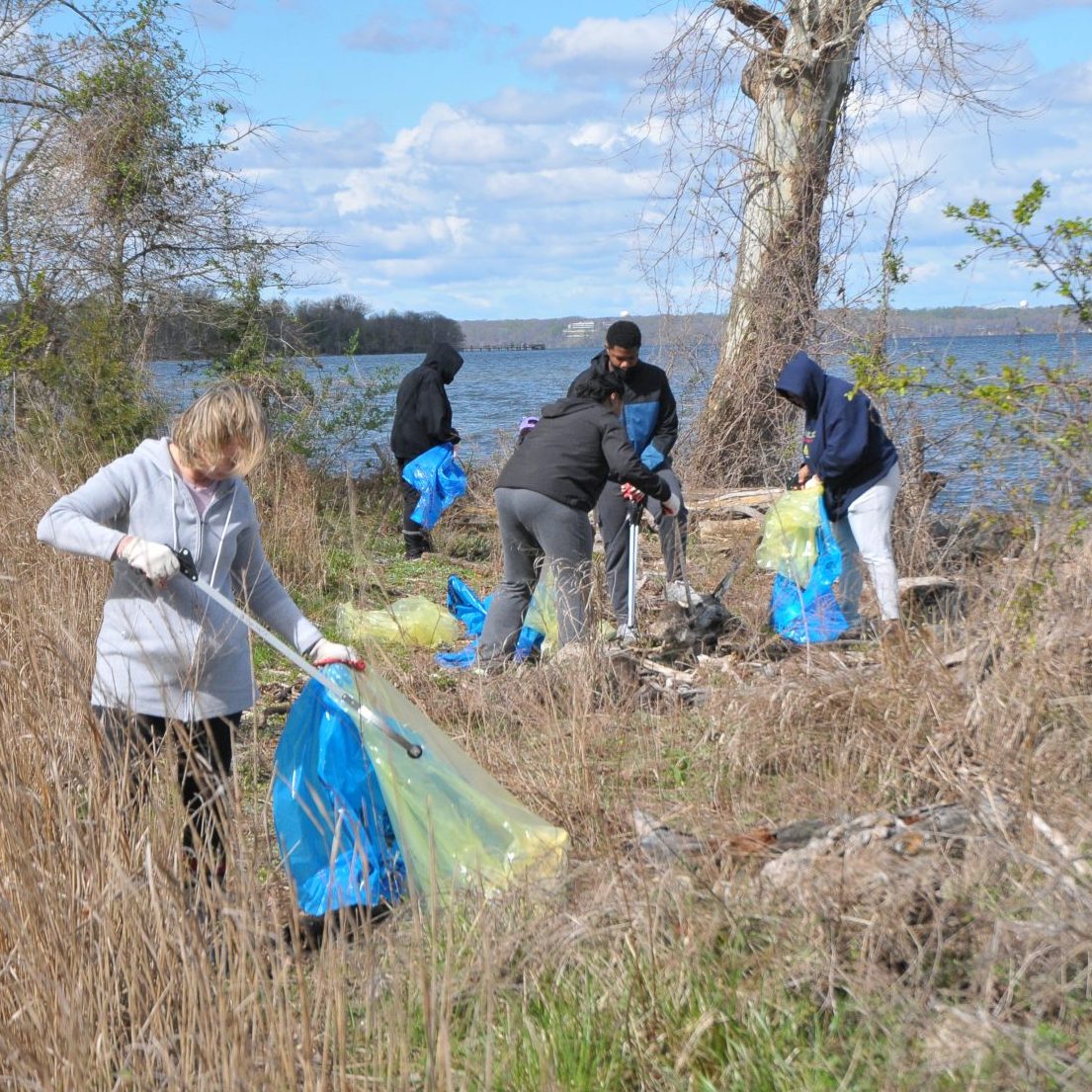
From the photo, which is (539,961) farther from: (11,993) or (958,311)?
(958,311)

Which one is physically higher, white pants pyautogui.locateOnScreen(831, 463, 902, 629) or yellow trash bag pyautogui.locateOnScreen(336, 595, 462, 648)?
white pants pyautogui.locateOnScreen(831, 463, 902, 629)

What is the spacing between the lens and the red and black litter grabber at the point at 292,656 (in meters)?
3.29

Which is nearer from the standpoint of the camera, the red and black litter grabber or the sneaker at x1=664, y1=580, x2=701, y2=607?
the red and black litter grabber

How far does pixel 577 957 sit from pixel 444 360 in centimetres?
821

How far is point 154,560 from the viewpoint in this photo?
3273mm

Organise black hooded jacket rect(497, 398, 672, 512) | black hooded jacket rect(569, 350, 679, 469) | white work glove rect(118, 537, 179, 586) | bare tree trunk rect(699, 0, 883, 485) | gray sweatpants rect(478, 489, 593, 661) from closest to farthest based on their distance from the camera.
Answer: white work glove rect(118, 537, 179, 586) → gray sweatpants rect(478, 489, 593, 661) → black hooded jacket rect(497, 398, 672, 512) → black hooded jacket rect(569, 350, 679, 469) → bare tree trunk rect(699, 0, 883, 485)

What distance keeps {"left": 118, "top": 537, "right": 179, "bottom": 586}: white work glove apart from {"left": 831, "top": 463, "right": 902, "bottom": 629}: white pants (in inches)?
146

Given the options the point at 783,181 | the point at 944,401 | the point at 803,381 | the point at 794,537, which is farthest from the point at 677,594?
the point at 783,181

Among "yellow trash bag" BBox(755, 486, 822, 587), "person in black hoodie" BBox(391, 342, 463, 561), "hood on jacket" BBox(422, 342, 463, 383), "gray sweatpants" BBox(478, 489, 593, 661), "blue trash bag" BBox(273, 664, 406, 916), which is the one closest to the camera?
"blue trash bag" BBox(273, 664, 406, 916)

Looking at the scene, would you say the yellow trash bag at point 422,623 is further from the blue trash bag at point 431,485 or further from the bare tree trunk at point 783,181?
the bare tree trunk at point 783,181

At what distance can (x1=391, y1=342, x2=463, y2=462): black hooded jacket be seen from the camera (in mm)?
10133

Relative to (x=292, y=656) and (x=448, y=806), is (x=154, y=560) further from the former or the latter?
(x=448, y=806)

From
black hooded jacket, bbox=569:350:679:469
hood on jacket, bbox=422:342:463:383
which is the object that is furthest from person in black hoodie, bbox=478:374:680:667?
hood on jacket, bbox=422:342:463:383

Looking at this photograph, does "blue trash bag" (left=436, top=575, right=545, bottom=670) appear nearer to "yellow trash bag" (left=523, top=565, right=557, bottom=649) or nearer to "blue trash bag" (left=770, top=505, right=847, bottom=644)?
"yellow trash bag" (left=523, top=565, right=557, bottom=649)
